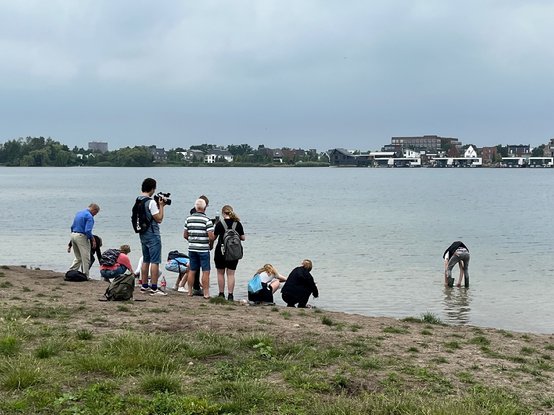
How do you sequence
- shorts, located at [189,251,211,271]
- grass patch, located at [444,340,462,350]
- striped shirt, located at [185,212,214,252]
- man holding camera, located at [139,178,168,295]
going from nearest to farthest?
1. grass patch, located at [444,340,462,350]
2. man holding camera, located at [139,178,168,295]
3. striped shirt, located at [185,212,214,252]
4. shorts, located at [189,251,211,271]

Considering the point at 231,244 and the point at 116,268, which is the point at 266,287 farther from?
the point at 116,268

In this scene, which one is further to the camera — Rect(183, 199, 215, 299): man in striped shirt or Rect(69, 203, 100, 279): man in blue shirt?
Rect(69, 203, 100, 279): man in blue shirt

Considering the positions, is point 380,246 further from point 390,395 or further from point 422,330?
point 390,395

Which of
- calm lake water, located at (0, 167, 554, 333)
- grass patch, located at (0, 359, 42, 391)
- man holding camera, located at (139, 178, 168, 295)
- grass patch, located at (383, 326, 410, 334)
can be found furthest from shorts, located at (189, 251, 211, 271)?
grass patch, located at (0, 359, 42, 391)

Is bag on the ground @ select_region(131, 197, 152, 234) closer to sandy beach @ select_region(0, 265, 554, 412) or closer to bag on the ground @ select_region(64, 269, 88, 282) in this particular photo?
sandy beach @ select_region(0, 265, 554, 412)

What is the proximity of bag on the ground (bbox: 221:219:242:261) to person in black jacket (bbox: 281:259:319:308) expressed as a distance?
1.52 meters

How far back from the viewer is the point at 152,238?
487 inches

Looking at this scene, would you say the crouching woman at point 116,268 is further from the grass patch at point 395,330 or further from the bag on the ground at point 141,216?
the grass patch at point 395,330

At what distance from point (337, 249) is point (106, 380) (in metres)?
22.3

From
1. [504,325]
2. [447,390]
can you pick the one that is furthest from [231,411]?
[504,325]

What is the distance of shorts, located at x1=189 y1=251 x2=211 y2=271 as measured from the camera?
1292cm

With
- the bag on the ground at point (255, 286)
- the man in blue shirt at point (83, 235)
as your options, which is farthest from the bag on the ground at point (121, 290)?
the man in blue shirt at point (83, 235)

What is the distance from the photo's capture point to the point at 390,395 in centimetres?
602

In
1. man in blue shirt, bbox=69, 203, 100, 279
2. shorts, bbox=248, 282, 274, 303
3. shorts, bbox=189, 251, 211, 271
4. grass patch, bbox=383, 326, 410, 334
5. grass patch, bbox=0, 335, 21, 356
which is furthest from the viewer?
man in blue shirt, bbox=69, 203, 100, 279
